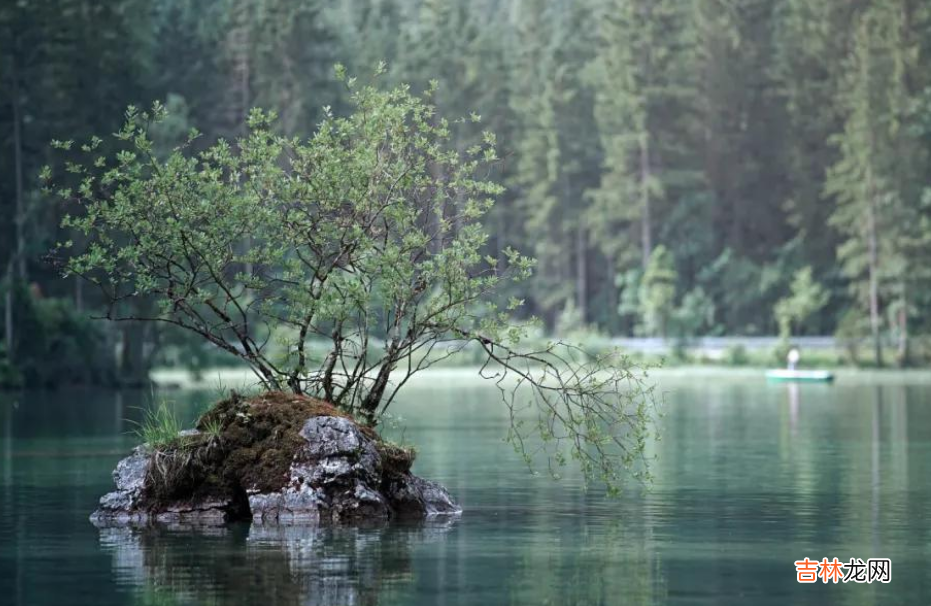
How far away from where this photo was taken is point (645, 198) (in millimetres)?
125062

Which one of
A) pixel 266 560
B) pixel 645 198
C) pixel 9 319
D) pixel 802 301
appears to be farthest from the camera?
pixel 645 198

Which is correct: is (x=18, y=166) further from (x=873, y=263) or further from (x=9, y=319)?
(x=873, y=263)

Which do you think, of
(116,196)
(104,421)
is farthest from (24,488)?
(104,421)

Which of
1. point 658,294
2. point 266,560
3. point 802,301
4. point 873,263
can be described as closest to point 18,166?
point 658,294

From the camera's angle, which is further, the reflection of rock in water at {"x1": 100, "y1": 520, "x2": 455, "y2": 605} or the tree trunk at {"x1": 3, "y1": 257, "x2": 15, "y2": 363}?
the tree trunk at {"x1": 3, "y1": 257, "x2": 15, "y2": 363}

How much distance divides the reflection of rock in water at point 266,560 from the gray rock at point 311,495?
0.61m

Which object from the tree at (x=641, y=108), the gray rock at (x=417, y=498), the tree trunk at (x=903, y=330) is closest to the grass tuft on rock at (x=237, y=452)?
the gray rock at (x=417, y=498)

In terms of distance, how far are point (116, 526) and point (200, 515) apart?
1089 millimetres

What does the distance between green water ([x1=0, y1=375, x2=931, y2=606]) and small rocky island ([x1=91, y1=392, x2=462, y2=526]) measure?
0.90 m

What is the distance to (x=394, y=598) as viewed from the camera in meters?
19.1

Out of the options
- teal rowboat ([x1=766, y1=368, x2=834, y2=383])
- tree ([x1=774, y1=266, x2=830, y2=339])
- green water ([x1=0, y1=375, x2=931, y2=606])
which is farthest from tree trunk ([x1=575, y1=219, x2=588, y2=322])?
green water ([x1=0, y1=375, x2=931, y2=606])

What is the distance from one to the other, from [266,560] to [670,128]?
109384 millimetres

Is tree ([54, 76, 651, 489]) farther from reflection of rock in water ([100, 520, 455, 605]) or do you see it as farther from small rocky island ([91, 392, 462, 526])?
reflection of rock in water ([100, 520, 455, 605])

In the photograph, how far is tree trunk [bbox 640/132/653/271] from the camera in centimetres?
12488
